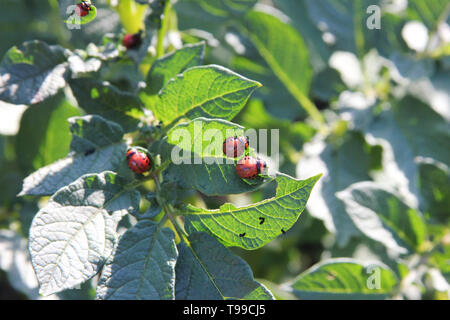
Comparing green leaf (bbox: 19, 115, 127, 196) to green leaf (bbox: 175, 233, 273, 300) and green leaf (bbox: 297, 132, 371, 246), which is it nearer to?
green leaf (bbox: 175, 233, 273, 300)

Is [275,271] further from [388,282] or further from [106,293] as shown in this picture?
[106,293]

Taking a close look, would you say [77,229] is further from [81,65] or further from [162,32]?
[162,32]

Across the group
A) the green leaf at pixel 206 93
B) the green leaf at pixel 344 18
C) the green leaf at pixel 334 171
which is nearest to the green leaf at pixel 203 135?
the green leaf at pixel 206 93

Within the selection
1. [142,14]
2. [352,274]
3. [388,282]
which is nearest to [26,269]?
[142,14]

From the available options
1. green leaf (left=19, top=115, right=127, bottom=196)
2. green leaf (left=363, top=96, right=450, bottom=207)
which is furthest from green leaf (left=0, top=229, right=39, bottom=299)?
green leaf (left=363, top=96, right=450, bottom=207)

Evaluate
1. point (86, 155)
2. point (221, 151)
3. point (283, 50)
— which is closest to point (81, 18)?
point (86, 155)

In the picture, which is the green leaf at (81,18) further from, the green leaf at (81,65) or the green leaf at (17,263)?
the green leaf at (17,263)
